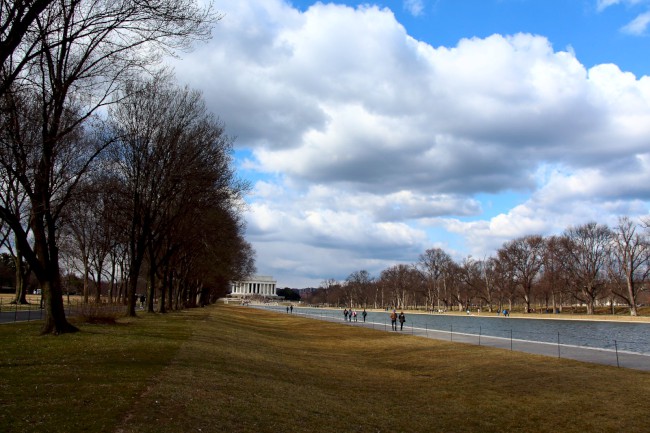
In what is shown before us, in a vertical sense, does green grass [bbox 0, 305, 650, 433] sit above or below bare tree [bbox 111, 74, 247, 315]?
below

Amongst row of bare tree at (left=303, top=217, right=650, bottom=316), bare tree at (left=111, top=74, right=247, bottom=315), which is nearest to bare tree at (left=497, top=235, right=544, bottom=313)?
row of bare tree at (left=303, top=217, right=650, bottom=316)

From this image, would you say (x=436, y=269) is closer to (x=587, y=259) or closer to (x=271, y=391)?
(x=587, y=259)

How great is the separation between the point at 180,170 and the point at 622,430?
28.9 metres

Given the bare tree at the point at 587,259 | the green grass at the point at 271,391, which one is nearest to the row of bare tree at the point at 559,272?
the bare tree at the point at 587,259

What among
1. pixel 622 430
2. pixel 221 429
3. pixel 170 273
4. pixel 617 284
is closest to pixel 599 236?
pixel 617 284

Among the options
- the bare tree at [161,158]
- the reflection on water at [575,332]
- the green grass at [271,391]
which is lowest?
the reflection on water at [575,332]

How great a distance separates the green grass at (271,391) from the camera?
410 inches

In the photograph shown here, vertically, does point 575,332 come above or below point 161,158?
below

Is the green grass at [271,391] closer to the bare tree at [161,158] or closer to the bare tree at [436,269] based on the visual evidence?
the bare tree at [161,158]

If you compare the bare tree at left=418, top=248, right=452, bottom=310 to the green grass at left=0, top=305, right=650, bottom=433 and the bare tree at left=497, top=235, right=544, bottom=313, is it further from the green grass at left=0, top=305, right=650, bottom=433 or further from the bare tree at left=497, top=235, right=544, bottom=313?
the green grass at left=0, top=305, right=650, bottom=433

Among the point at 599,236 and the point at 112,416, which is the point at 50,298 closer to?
the point at 112,416

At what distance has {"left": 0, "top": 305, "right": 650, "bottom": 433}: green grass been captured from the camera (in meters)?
10.4

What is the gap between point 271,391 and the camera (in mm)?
15352

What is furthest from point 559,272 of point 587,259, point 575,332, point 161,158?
point 161,158
